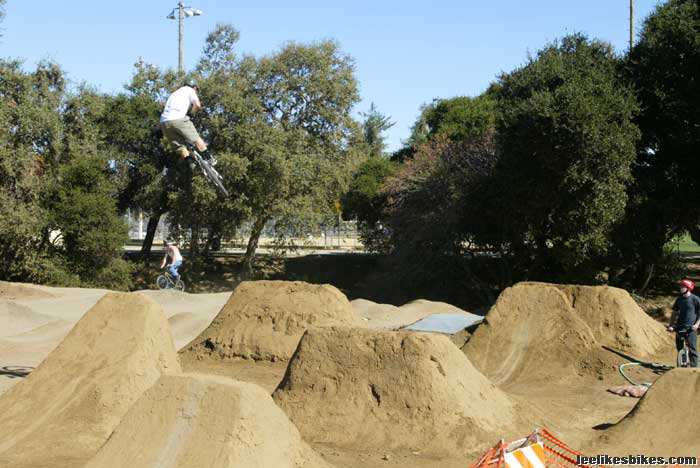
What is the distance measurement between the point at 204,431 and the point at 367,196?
33347 mm

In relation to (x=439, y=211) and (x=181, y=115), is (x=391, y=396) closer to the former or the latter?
(x=181, y=115)

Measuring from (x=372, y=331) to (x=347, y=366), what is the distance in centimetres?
60

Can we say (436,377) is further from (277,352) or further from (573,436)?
(277,352)

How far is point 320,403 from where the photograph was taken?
11.7 m

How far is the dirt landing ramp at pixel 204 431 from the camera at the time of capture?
7.68 meters

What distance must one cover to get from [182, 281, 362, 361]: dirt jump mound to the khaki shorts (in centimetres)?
595

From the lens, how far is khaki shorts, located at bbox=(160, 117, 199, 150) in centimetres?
1261

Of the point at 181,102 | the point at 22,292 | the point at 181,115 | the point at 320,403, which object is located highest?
the point at 181,102

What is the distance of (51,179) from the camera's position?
3488 cm

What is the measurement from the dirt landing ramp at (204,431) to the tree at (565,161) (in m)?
19.5

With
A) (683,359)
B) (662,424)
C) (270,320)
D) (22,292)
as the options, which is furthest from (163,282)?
(662,424)

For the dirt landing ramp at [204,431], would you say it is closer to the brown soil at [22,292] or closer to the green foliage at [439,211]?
the brown soil at [22,292]

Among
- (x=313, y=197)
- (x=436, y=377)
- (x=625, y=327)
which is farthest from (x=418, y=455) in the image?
(x=313, y=197)


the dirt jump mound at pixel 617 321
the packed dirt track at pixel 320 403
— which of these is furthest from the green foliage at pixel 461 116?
the packed dirt track at pixel 320 403
